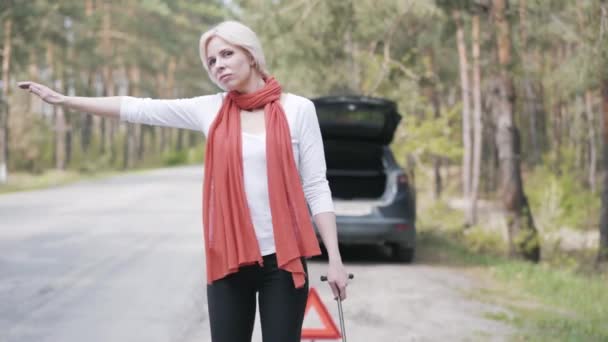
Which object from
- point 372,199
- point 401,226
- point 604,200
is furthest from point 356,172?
point 604,200

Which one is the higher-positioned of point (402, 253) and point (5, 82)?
point (5, 82)

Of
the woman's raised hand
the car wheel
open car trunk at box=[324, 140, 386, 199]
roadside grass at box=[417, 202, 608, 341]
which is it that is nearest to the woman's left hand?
the woman's raised hand

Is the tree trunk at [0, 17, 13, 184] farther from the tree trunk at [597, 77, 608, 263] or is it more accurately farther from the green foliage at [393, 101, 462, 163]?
the tree trunk at [597, 77, 608, 263]

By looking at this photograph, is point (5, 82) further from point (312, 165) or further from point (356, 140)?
point (312, 165)

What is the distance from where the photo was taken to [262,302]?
337 centimetres

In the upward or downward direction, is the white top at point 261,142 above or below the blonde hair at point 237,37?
below

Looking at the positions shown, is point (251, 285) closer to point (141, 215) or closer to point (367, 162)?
point (367, 162)

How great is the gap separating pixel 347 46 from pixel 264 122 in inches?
921

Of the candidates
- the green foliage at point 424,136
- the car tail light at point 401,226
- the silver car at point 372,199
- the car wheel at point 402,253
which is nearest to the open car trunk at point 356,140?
the silver car at point 372,199

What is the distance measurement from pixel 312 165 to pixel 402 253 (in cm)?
923

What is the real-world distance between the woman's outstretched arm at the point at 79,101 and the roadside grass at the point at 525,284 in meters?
4.71

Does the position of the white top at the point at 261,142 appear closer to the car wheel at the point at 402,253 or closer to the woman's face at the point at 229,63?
the woman's face at the point at 229,63

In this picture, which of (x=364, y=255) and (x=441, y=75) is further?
(x=441, y=75)

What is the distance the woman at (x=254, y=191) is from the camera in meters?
3.28
